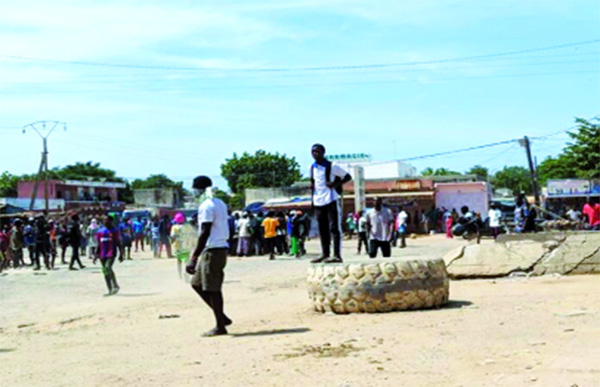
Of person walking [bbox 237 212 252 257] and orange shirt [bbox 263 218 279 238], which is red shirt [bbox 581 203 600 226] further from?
person walking [bbox 237 212 252 257]

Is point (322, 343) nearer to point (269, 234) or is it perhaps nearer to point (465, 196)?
point (269, 234)

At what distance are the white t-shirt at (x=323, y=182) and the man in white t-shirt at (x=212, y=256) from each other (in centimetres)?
202

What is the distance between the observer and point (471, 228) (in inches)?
1340

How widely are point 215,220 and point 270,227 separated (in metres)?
19.5

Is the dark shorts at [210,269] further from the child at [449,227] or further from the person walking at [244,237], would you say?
the child at [449,227]

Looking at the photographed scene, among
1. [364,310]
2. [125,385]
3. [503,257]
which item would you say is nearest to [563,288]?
[503,257]

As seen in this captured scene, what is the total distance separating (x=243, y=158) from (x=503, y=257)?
7519 cm

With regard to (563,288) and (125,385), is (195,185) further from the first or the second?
(563,288)

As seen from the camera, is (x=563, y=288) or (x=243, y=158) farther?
(x=243, y=158)

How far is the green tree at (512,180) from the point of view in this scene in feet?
384

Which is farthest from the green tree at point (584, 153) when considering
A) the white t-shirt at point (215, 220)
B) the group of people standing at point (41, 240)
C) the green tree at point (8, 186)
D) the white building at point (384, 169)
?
A: the green tree at point (8, 186)

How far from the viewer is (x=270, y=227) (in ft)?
94.4

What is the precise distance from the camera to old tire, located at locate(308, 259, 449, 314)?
33.8 feet

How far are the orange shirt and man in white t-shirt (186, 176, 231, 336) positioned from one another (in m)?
19.1
